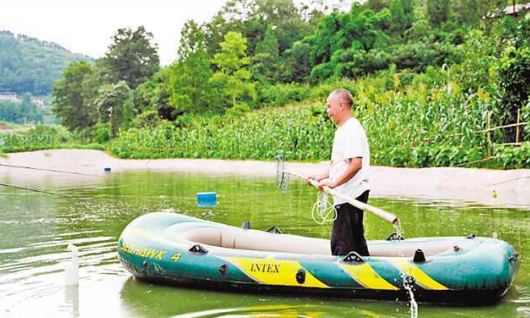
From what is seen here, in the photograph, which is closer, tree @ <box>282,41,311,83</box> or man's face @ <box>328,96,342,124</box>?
man's face @ <box>328,96,342,124</box>

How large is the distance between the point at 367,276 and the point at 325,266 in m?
0.32

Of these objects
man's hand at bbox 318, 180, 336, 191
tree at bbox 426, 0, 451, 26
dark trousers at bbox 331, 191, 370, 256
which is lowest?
dark trousers at bbox 331, 191, 370, 256

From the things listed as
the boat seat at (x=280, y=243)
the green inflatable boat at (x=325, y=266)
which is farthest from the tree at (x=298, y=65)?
the green inflatable boat at (x=325, y=266)

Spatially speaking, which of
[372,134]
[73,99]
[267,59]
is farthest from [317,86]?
[73,99]

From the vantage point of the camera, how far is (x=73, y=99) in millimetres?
60094

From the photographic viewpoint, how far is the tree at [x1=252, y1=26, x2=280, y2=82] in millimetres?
45781

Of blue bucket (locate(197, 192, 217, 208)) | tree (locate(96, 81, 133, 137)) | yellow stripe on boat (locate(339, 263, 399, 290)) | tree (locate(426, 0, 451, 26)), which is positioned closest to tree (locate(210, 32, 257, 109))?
tree (locate(96, 81, 133, 137))

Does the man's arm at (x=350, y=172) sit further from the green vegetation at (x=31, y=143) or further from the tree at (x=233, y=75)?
the tree at (x=233, y=75)

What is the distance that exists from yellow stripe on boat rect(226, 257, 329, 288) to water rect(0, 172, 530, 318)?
0.17 meters

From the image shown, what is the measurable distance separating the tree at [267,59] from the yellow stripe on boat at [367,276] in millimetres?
A: 40263

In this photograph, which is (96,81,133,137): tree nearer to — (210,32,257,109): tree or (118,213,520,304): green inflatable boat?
(210,32,257,109): tree

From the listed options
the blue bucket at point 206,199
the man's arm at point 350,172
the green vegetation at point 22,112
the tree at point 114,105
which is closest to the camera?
the man's arm at point 350,172

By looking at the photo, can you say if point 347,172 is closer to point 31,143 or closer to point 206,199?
point 206,199

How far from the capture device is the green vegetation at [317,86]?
16.2 m
